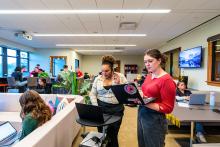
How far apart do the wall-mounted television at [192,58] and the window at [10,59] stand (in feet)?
25.4

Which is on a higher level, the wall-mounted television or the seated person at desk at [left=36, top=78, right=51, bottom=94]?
the wall-mounted television

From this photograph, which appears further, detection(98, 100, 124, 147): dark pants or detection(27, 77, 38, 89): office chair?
detection(27, 77, 38, 89): office chair

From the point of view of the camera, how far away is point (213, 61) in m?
5.08

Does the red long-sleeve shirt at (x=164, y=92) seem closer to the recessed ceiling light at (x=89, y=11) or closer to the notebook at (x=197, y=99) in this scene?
the notebook at (x=197, y=99)

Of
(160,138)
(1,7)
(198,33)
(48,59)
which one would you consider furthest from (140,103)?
(48,59)

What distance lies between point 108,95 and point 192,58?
182 inches

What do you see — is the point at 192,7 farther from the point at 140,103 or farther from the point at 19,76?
the point at 19,76

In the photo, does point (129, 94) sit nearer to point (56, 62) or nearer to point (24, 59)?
point (24, 59)

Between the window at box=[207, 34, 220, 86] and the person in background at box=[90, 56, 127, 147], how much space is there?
3559mm

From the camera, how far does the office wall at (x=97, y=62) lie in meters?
16.5

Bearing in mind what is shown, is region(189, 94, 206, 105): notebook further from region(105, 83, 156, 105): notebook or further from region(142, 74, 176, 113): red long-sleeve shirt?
region(105, 83, 156, 105): notebook

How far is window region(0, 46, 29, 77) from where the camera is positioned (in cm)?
888

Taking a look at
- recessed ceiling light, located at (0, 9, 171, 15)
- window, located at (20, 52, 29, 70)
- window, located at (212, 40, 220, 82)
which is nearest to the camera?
recessed ceiling light, located at (0, 9, 171, 15)

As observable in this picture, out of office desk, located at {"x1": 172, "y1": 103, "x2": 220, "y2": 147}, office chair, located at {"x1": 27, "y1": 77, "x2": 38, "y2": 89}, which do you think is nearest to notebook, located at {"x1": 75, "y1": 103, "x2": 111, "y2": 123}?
office desk, located at {"x1": 172, "y1": 103, "x2": 220, "y2": 147}
